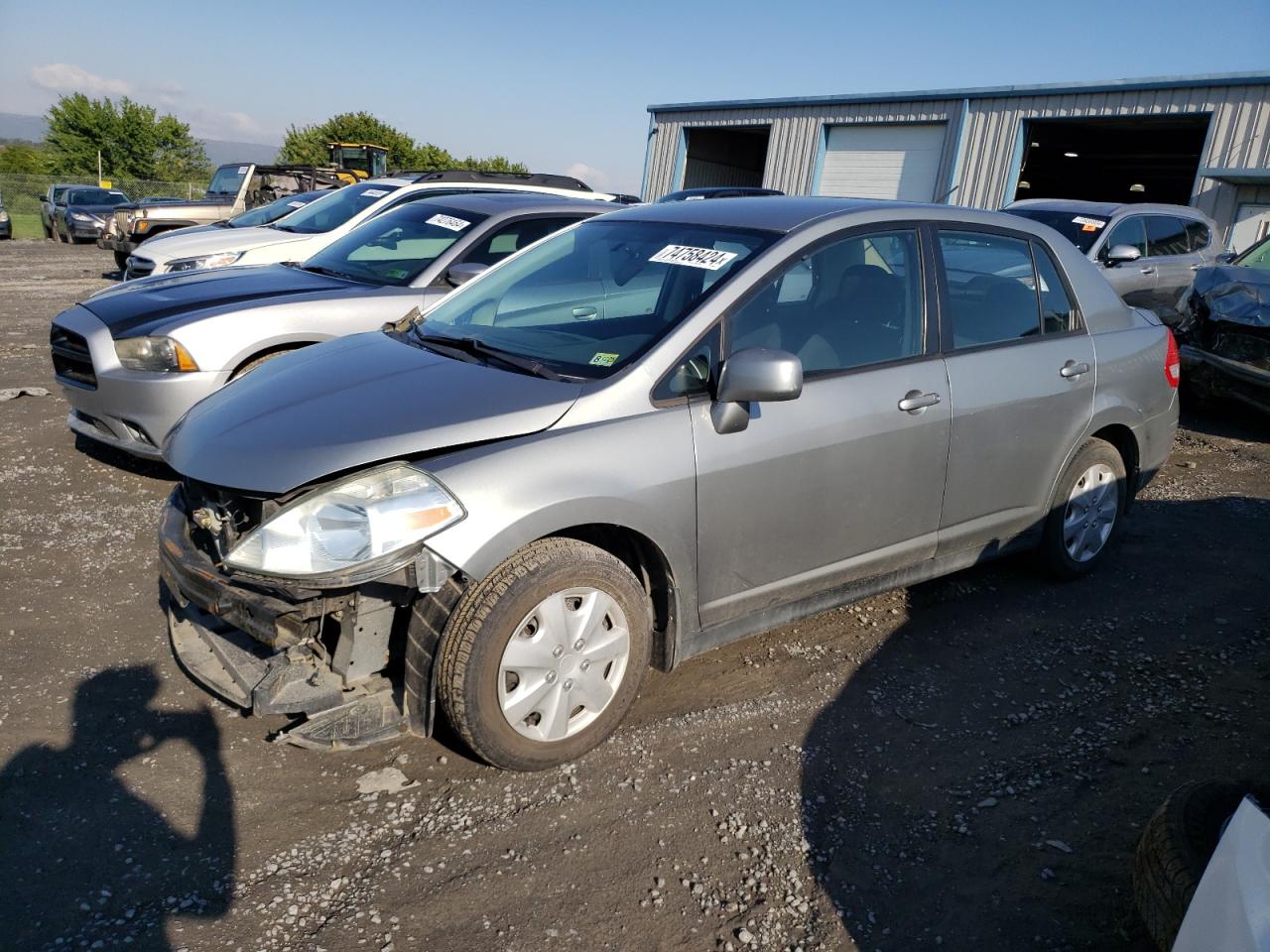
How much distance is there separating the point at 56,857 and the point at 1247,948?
9.12ft

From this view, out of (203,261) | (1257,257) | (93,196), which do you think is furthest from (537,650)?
(93,196)

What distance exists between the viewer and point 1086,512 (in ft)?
15.2

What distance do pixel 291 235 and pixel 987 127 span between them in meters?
16.3

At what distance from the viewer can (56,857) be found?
252 cm

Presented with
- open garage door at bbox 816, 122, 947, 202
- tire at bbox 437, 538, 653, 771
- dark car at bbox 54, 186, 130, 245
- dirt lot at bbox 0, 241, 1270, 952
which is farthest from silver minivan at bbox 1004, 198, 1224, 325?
dark car at bbox 54, 186, 130, 245

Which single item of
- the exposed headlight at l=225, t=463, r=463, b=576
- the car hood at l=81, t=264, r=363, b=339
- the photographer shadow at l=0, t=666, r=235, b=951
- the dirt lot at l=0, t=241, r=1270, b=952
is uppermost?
the car hood at l=81, t=264, r=363, b=339

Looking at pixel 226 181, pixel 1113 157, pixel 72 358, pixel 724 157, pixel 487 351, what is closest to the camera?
pixel 487 351

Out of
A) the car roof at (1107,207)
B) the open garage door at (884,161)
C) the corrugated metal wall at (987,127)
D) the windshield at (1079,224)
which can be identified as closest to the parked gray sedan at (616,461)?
the windshield at (1079,224)

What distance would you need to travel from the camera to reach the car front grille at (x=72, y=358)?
5125 mm

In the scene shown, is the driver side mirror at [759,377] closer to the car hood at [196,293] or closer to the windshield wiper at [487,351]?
the windshield wiper at [487,351]

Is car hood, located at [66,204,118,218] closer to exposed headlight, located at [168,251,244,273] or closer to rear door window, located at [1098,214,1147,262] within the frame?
exposed headlight, located at [168,251,244,273]

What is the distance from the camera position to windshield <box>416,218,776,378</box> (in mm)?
3291

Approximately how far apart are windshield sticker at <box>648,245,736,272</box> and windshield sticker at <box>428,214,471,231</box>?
2934 millimetres

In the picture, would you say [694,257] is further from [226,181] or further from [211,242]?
[226,181]
